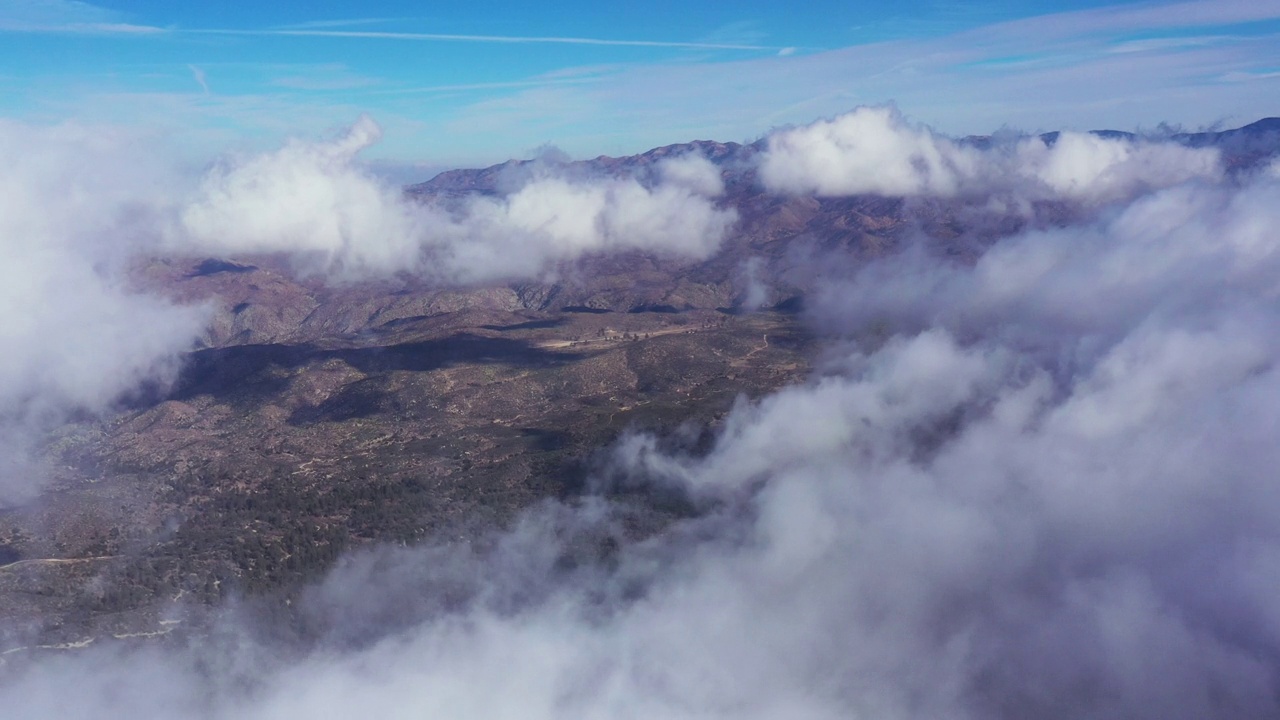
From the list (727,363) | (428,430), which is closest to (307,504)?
(428,430)

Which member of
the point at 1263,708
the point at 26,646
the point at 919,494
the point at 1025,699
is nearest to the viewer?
the point at 1263,708

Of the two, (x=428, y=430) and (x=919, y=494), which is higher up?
(x=428, y=430)

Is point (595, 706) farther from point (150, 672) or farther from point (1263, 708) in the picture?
point (1263, 708)

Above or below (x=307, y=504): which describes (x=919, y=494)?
below

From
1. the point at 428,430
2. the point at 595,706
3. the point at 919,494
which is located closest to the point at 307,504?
the point at 428,430

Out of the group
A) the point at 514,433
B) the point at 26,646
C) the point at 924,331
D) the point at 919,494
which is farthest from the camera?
the point at 924,331

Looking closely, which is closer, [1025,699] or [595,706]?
[1025,699]

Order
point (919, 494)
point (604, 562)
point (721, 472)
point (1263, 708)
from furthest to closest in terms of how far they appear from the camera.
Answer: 1. point (721, 472)
2. point (919, 494)
3. point (604, 562)
4. point (1263, 708)

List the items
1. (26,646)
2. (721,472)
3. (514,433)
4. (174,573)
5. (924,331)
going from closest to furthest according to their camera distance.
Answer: (26,646) < (174,573) < (721,472) < (514,433) < (924,331)

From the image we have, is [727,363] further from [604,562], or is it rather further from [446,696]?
[446,696]
